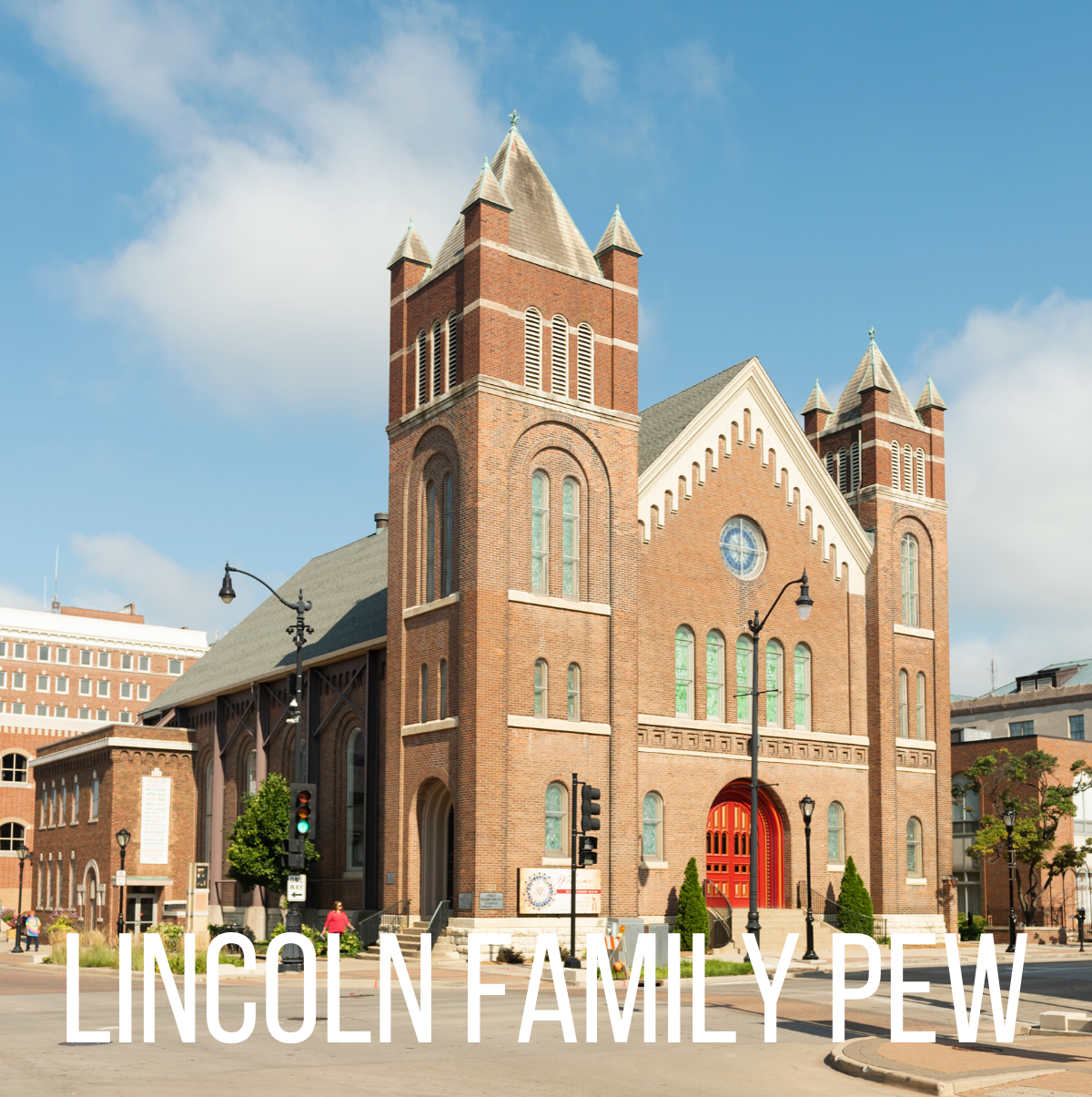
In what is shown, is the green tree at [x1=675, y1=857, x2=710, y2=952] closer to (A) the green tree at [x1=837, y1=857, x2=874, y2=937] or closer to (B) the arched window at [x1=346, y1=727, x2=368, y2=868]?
(A) the green tree at [x1=837, y1=857, x2=874, y2=937]

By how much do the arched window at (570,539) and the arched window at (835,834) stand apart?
11990mm

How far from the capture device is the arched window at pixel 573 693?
39.4 meters

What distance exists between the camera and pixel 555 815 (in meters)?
38.8

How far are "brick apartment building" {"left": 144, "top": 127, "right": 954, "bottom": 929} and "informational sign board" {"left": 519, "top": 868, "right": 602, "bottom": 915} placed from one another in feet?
1.04

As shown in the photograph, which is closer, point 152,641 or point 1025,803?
point 1025,803

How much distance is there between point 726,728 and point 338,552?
2330cm

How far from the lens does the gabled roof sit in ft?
165

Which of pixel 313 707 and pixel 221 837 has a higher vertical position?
pixel 313 707

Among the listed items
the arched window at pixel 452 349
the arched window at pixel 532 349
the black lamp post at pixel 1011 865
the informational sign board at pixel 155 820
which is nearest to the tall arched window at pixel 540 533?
the arched window at pixel 532 349

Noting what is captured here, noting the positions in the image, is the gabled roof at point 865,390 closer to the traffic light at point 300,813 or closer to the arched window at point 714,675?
the arched window at point 714,675

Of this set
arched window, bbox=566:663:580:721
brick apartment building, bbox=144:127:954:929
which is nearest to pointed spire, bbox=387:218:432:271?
brick apartment building, bbox=144:127:954:929

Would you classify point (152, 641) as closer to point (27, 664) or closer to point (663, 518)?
point (27, 664)

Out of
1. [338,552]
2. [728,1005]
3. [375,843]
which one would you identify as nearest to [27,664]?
[338,552]

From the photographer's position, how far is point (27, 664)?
3976 inches
